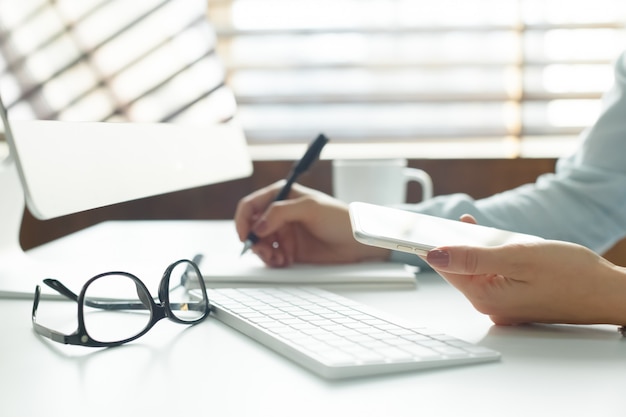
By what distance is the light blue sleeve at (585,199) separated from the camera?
3.02ft

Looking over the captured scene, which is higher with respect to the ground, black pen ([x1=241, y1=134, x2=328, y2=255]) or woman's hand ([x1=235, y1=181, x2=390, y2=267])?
black pen ([x1=241, y1=134, x2=328, y2=255])

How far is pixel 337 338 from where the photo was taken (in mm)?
454

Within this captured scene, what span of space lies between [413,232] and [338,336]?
13cm

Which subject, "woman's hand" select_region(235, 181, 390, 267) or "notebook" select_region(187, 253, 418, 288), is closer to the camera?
"notebook" select_region(187, 253, 418, 288)

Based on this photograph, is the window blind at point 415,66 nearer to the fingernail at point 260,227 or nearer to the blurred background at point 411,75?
the blurred background at point 411,75

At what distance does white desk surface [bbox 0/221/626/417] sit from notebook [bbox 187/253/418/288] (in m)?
0.13

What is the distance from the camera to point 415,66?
147 cm

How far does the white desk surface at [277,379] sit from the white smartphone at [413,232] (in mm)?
61

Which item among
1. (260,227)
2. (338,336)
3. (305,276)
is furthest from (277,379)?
(260,227)

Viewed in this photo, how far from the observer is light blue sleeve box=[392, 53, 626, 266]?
36.3 inches

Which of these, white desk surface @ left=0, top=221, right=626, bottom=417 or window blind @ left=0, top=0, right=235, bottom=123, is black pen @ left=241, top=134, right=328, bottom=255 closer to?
window blind @ left=0, top=0, right=235, bottom=123

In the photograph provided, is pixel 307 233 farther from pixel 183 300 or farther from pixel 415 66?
pixel 415 66

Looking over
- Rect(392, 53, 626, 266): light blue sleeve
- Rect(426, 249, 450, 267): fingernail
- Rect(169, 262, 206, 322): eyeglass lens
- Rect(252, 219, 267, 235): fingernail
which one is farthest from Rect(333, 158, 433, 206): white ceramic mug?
Rect(426, 249, 450, 267): fingernail

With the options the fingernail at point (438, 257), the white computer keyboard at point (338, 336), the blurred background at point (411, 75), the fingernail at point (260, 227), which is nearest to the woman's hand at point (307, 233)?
the fingernail at point (260, 227)
